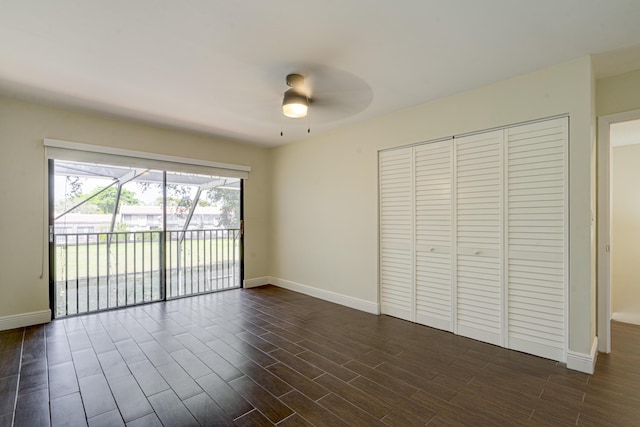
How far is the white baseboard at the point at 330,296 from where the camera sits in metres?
3.69

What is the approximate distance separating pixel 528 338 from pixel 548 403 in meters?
0.76

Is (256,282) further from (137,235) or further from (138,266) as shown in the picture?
(137,235)

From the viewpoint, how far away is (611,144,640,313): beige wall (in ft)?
12.2

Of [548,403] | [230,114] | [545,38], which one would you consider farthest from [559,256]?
[230,114]

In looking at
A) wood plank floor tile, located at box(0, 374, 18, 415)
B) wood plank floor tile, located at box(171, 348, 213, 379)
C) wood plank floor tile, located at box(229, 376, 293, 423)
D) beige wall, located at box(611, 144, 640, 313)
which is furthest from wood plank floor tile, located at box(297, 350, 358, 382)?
beige wall, located at box(611, 144, 640, 313)

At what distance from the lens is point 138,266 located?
4.21 m

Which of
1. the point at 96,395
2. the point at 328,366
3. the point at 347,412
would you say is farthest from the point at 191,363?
the point at 347,412

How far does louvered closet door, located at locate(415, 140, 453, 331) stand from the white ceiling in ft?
2.23

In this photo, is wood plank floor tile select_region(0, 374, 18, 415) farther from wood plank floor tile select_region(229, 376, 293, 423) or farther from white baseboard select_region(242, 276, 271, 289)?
white baseboard select_region(242, 276, 271, 289)

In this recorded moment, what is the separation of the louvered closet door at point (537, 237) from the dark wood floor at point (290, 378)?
245mm

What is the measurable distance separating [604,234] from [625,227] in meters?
1.90

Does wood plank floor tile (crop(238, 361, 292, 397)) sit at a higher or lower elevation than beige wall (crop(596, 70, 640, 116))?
lower

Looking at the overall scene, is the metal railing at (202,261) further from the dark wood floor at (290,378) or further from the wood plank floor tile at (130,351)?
the wood plank floor tile at (130,351)

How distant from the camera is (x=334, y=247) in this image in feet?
13.7
